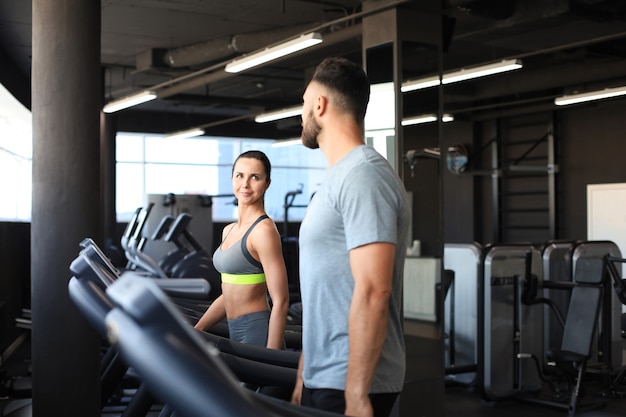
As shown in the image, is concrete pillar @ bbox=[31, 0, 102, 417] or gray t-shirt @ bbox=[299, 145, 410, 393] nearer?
gray t-shirt @ bbox=[299, 145, 410, 393]

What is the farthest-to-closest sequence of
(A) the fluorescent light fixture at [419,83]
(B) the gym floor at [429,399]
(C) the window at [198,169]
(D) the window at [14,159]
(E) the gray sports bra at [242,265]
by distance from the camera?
(C) the window at [198,169], (D) the window at [14,159], (A) the fluorescent light fixture at [419,83], (B) the gym floor at [429,399], (E) the gray sports bra at [242,265]

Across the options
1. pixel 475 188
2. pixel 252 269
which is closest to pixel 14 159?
pixel 252 269

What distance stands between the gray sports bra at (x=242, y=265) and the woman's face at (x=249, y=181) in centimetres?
11

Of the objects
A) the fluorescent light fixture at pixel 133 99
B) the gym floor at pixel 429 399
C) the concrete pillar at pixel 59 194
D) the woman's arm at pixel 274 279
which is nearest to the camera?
the woman's arm at pixel 274 279

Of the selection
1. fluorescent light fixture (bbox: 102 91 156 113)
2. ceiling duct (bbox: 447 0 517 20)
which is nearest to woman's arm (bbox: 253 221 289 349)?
ceiling duct (bbox: 447 0 517 20)

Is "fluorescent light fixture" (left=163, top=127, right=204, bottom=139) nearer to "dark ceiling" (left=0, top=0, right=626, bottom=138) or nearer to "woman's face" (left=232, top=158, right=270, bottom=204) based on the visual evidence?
"dark ceiling" (left=0, top=0, right=626, bottom=138)

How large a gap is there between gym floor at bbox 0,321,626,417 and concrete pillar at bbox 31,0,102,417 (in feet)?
5.35

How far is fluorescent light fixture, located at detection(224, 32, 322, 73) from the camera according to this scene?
655cm

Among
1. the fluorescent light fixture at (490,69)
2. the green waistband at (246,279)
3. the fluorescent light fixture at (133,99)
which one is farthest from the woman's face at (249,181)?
the fluorescent light fixture at (133,99)

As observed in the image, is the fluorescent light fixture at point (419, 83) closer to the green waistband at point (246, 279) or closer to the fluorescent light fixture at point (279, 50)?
the fluorescent light fixture at point (279, 50)

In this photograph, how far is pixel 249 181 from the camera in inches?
A: 132

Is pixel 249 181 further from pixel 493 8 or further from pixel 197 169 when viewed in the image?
pixel 197 169

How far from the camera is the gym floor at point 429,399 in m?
6.04

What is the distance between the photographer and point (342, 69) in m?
1.98
